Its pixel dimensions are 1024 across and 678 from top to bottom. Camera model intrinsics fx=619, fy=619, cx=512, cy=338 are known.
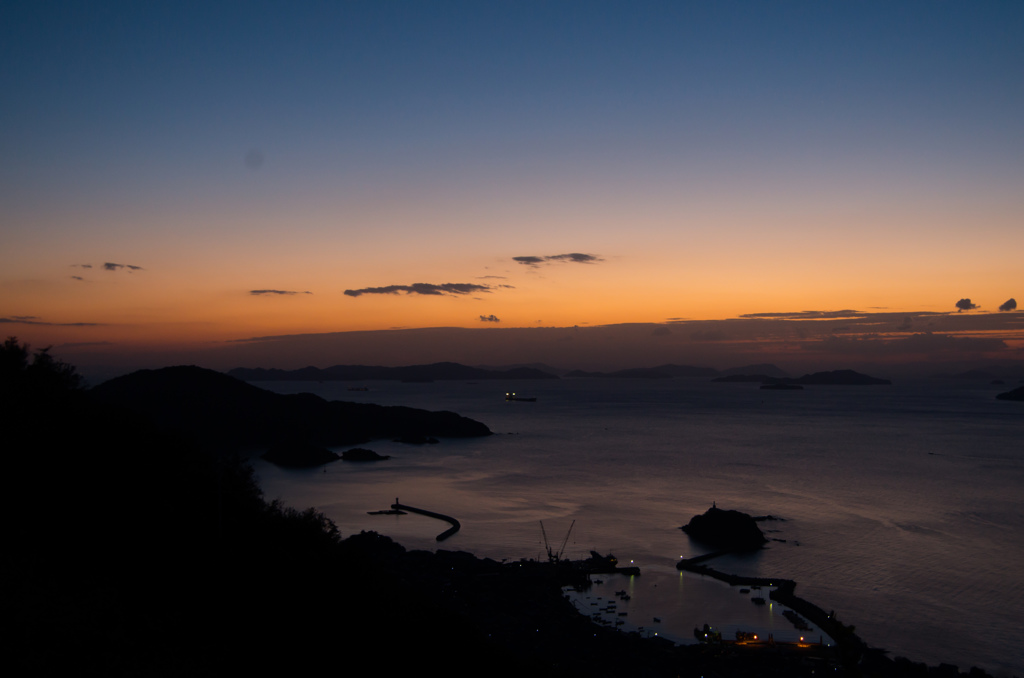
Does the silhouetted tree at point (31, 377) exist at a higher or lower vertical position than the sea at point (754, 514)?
higher

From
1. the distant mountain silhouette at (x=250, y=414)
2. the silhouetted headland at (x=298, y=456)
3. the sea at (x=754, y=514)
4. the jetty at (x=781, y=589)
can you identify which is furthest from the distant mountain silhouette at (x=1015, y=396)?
the jetty at (x=781, y=589)

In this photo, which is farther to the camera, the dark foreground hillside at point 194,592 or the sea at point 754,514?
the sea at point 754,514

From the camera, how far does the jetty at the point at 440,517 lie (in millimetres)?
32656

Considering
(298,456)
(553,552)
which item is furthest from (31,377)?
(298,456)

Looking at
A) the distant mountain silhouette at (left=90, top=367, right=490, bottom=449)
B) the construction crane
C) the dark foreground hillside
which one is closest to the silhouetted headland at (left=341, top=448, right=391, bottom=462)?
the distant mountain silhouette at (left=90, top=367, right=490, bottom=449)

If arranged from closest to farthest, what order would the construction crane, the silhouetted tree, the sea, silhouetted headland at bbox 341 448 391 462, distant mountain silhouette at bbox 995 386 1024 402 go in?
the silhouetted tree < the sea < the construction crane < silhouetted headland at bbox 341 448 391 462 < distant mountain silhouette at bbox 995 386 1024 402

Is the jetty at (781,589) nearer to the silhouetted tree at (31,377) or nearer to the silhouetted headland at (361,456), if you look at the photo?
the silhouetted tree at (31,377)

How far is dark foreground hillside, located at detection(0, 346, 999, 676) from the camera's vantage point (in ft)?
28.5

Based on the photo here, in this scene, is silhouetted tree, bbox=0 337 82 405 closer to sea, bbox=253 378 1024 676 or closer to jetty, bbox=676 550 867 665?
sea, bbox=253 378 1024 676

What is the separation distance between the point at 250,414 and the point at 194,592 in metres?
71.4

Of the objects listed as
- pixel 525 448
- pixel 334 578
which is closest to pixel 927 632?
pixel 334 578

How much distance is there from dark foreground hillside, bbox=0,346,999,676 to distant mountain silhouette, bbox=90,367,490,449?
5750 centimetres

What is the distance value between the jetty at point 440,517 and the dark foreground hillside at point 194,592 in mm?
13801

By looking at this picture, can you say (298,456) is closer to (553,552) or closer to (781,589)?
(553,552)
